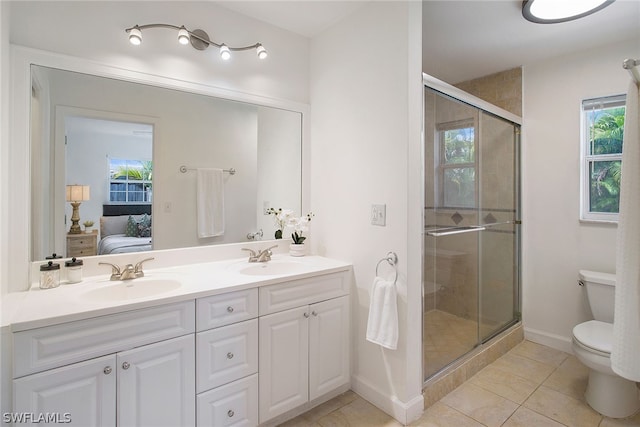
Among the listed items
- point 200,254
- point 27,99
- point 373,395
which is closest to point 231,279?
point 200,254

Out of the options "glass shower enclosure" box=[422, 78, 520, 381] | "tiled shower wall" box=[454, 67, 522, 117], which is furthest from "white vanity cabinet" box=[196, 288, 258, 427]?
A: "tiled shower wall" box=[454, 67, 522, 117]

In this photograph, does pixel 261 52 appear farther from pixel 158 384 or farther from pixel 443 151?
pixel 158 384

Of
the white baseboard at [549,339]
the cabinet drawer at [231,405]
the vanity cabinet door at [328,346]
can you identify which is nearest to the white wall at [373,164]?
the vanity cabinet door at [328,346]

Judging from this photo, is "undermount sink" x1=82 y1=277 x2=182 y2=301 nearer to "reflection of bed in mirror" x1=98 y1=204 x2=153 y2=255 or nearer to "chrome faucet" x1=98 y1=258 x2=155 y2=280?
"chrome faucet" x1=98 y1=258 x2=155 y2=280

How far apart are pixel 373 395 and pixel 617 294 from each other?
1.35 meters

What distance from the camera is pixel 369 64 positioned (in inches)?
76.1

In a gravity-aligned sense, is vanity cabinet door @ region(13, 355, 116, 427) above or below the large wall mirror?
below

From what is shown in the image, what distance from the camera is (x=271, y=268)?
6.78 ft

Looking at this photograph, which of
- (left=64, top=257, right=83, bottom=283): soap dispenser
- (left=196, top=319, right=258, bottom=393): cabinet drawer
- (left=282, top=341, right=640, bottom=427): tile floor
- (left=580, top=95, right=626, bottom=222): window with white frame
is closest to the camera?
(left=196, top=319, right=258, bottom=393): cabinet drawer

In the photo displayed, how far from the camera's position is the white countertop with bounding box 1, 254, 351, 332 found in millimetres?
1135

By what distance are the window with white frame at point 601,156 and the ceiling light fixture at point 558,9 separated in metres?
0.88

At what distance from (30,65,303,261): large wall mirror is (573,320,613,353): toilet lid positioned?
2.01m

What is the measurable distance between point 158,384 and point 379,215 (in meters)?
1.38

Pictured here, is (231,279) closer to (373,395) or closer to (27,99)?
(373,395)
